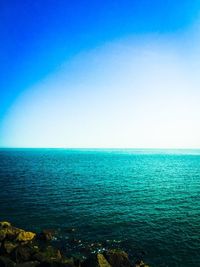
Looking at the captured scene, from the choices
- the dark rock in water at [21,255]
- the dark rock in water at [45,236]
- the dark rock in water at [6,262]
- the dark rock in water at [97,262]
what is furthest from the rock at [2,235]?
the dark rock in water at [97,262]

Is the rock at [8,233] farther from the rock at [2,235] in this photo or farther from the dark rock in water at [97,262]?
the dark rock in water at [97,262]

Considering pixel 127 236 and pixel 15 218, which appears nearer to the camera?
pixel 127 236

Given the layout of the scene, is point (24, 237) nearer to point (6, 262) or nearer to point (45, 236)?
point (45, 236)

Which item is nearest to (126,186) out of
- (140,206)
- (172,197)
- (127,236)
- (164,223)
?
(172,197)

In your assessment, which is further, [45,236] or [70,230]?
[70,230]

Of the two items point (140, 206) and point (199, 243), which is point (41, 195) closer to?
point (140, 206)

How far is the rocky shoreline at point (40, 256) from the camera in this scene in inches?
825

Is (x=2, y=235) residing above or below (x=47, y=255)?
above

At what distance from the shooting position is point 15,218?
37.3 metres

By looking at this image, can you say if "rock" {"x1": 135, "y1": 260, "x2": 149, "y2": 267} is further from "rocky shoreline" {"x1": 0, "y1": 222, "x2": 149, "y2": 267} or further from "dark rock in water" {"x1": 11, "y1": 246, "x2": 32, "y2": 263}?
"dark rock in water" {"x1": 11, "y1": 246, "x2": 32, "y2": 263}

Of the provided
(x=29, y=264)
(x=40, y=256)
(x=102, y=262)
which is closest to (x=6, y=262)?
(x=29, y=264)

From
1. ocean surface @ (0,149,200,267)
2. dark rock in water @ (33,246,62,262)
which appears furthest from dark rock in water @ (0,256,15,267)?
ocean surface @ (0,149,200,267)

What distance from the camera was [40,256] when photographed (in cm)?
2278

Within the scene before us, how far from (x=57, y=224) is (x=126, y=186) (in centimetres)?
3272
